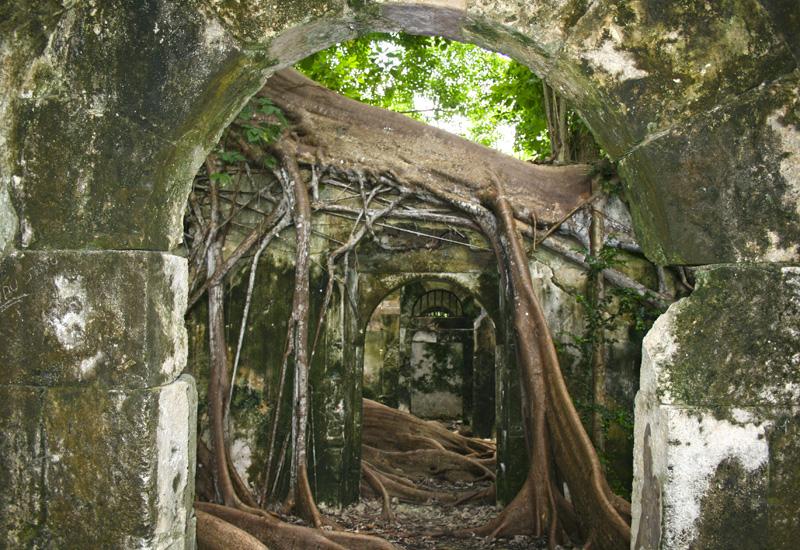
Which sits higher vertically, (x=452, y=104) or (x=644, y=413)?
(x=452, y=104)

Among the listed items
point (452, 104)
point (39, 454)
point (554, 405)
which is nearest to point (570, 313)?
point (554, 405)

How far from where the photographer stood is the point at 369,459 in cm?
764

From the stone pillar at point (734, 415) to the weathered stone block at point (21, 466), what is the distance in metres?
2.06

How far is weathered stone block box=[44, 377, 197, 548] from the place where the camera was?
2.37m

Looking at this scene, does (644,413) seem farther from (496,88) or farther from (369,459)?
(496,88)

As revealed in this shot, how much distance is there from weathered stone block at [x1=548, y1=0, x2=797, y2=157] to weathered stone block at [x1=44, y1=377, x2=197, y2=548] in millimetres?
1841

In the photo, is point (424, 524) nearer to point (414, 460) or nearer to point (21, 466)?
point (414, 460)

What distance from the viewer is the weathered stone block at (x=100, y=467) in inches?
93.1

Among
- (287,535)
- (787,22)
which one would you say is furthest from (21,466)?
(787,22)

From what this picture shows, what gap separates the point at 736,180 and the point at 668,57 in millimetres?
450

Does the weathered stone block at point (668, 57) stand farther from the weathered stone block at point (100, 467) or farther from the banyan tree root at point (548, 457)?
the banyan tree root at point (548, 457)

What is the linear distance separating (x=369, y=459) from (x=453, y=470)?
3.18ft

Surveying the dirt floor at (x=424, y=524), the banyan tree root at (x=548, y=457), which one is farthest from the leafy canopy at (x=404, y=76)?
the dirt floor at (x=424, y=524)

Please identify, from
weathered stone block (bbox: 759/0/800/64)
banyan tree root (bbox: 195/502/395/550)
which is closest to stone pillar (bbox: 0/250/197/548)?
banyan tree root (bbox: 195/502/395/550)
